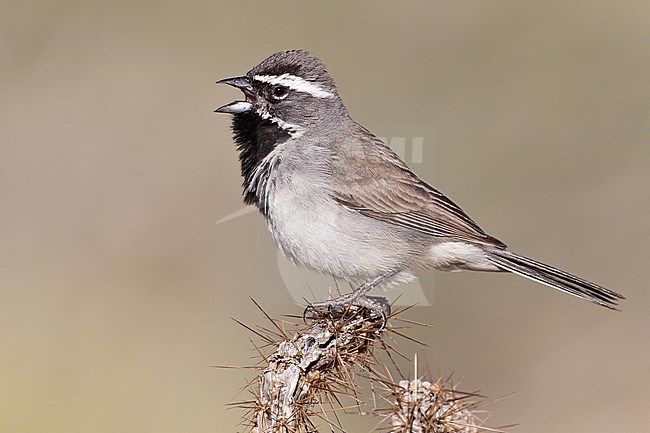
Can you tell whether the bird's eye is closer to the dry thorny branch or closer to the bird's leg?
the bird's leg

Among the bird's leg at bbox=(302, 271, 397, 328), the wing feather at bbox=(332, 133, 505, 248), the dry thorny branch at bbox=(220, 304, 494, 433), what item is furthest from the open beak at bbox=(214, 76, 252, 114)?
the dry thorny branch at bbox=(220, 304, 494, 433)

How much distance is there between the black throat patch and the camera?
5.52m

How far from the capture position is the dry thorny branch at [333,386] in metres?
3.77

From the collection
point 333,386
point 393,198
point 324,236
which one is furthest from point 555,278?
point 333,386

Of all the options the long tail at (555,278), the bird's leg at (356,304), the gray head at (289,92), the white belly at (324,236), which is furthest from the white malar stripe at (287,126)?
the long tail at (555,278)

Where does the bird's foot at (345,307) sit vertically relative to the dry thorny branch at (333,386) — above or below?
above

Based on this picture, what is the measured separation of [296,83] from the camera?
5.55m

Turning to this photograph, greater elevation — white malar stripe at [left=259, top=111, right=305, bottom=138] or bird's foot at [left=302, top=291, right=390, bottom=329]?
white malar stripe at [left=259, top=111, right=305, bottom=138]

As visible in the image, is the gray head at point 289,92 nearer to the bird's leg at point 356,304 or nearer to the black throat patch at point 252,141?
the black throat patch at point 252,141

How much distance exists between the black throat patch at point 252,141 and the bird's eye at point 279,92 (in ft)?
0.55

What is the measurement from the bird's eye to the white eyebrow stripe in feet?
0.08

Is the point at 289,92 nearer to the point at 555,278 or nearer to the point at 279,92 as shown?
the point at 279,92

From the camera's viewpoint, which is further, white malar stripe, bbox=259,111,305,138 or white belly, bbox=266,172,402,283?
white malar stripe, bbox=259,111,305,138

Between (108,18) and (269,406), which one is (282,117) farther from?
(108,18)
